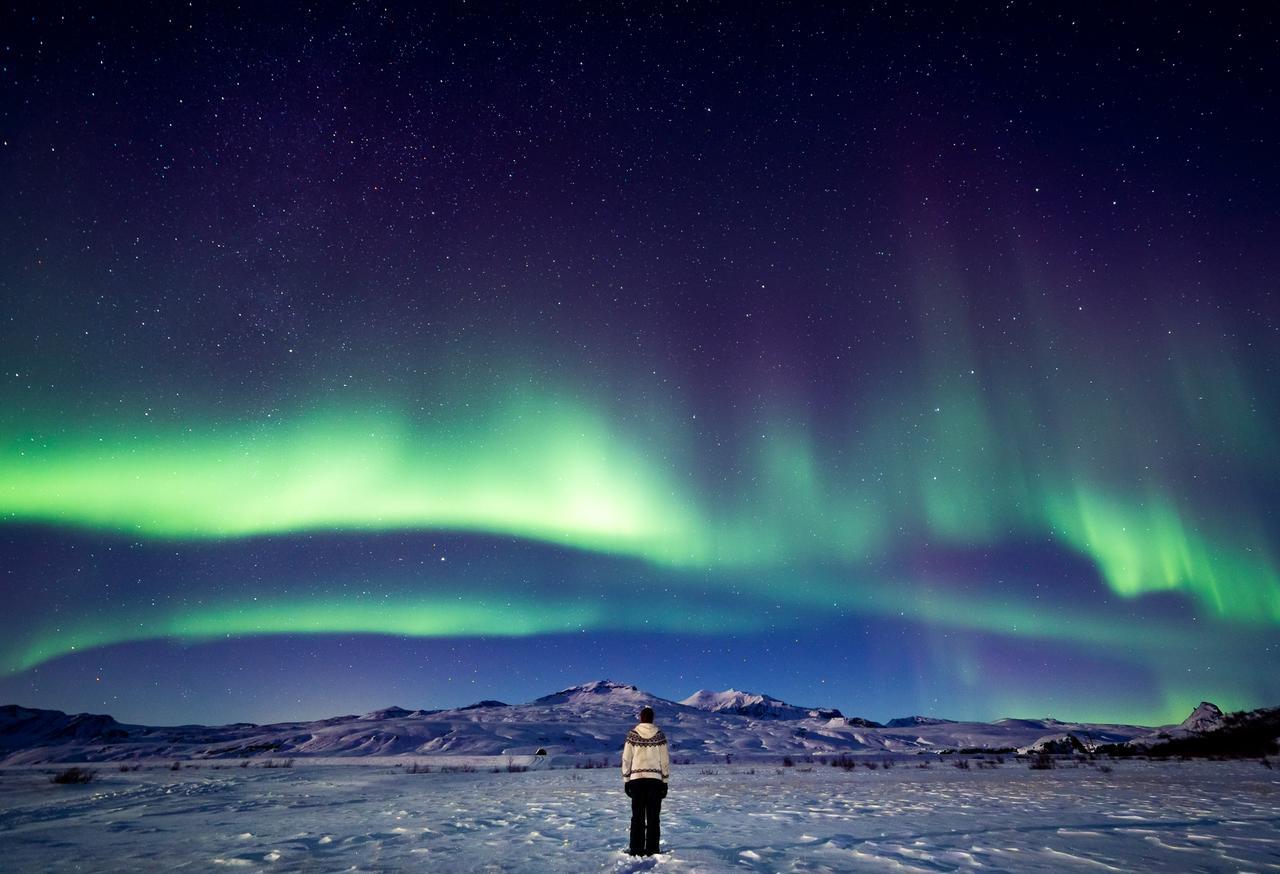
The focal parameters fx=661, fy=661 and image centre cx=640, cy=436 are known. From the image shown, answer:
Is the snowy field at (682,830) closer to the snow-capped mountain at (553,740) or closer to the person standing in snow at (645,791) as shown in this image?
the person standing in snow at (645,791)

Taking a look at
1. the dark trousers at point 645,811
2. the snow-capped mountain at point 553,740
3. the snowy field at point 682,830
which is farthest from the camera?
the snow-capped mountain at point 553,740

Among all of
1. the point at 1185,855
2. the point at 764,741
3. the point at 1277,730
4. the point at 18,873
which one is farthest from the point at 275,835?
the point at 764,741

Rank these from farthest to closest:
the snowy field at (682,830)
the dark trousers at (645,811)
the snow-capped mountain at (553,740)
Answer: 1. the snow-capped mountain at (553,740)
2. the dark trousers at (645,811)
3. the snowy field at (682,830)

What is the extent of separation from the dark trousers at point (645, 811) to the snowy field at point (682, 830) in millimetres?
275

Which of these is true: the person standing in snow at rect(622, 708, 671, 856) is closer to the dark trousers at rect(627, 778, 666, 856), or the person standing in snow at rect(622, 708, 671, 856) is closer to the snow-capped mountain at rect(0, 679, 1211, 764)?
the dark trousers at rect(627, 778, 666, 856)

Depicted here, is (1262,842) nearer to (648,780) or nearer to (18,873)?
(648,780)

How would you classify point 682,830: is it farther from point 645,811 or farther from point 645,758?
point 645,758

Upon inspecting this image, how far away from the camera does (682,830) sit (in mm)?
11125

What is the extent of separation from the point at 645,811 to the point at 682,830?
323cm

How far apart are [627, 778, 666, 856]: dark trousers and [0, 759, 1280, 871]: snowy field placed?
0.90ft

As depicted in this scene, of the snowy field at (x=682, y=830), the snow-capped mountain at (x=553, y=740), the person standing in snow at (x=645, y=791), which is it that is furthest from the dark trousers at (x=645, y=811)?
the snow-capped mountain at (x=553, y=740)

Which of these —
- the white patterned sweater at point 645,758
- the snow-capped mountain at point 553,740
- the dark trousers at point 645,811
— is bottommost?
the snow-capped mountain at point 553,740

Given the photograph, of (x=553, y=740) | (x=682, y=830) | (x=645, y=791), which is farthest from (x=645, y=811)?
(x=553, y=740)

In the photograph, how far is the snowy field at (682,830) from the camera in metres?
8.26
